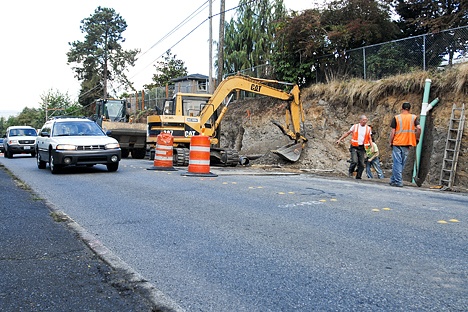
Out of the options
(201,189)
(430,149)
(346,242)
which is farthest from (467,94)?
(346,242)

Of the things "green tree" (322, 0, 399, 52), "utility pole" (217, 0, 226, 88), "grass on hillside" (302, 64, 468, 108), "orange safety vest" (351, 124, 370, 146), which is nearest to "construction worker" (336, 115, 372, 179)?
"orange safety vest" (351, 124, 370, 146)

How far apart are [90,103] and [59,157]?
173 ft

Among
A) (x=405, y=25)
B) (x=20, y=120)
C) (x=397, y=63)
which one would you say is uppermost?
(x=405, y=25)

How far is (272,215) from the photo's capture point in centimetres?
739

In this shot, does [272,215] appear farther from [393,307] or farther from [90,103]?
[90,103]

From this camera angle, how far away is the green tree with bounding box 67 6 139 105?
58750mm

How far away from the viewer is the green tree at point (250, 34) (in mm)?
40312

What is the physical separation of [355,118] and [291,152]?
3323 mm

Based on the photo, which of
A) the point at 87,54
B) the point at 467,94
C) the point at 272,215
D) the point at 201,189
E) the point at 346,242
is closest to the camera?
the point at 346,242

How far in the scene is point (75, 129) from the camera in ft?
48.7

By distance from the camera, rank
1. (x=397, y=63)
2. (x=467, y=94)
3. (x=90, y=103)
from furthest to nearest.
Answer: (x=90, y=103)
(x=397, y=63)
(x=467, y=94)

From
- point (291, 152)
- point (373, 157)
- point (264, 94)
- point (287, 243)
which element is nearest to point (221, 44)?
point (264, 94)

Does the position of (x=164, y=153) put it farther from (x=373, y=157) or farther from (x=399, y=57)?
(x=399, y=57)

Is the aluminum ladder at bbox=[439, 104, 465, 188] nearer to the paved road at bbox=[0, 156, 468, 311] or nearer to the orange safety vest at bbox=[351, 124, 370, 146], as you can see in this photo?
the orange safety vest at bbox=[351, 124, 370, 146]
